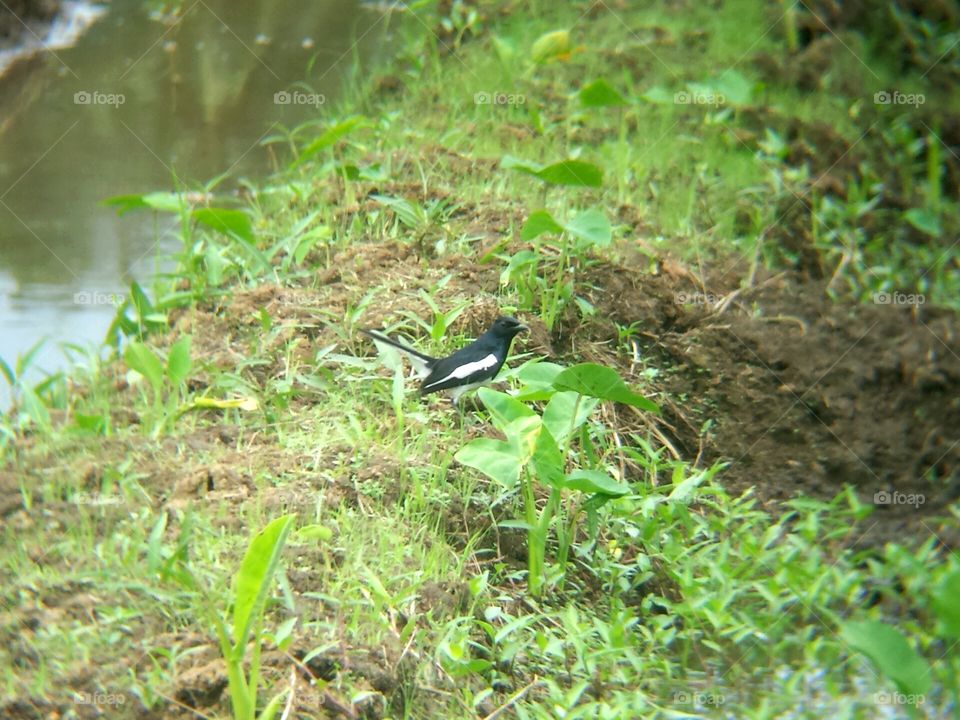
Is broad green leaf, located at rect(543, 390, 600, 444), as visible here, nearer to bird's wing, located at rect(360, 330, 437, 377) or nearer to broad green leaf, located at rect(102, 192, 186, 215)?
bird's wing, located at rect(360, 330, 437, 377)

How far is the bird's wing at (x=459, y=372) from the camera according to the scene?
388 centimetres

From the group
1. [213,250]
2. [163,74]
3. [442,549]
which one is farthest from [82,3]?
[442,549]

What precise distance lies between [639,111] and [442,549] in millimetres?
4085

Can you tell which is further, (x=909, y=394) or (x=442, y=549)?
(x=909, y=394)

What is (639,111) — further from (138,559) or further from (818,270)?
(138,559)

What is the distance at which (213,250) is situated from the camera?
4934 mm

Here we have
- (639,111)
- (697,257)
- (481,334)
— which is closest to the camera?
(481,334)
